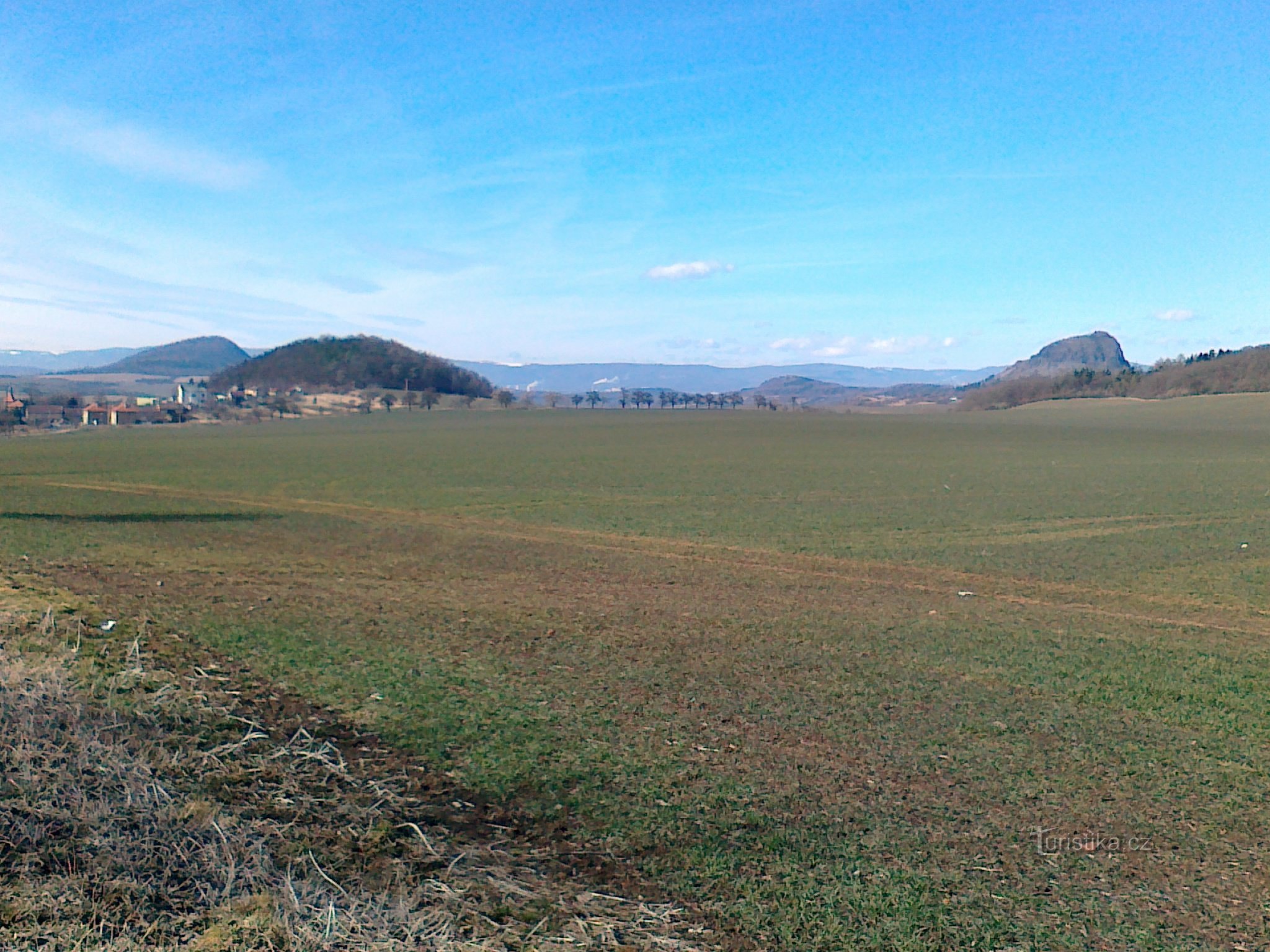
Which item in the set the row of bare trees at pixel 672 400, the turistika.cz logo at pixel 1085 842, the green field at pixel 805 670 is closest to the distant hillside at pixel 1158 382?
the row of bare trees at pixel 672 400

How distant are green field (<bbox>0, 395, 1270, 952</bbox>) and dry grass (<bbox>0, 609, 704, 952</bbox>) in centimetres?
62

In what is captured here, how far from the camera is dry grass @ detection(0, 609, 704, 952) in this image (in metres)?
3.87

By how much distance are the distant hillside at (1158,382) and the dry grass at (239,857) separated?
123642 mm

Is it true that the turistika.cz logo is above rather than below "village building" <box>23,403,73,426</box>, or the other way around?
below

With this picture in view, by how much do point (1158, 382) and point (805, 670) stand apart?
455 ft

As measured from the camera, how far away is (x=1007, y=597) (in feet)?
40.6

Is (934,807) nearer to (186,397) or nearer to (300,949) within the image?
(300,949)

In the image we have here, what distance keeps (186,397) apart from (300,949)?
149 m

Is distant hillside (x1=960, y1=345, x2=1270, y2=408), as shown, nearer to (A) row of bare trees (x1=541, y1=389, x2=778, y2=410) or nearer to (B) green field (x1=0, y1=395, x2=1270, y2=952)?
(A) row of bare trees (x1=541, y1=389, x2=778, y2=410)

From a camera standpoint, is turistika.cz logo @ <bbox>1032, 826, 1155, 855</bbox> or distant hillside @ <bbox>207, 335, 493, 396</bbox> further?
distant hillside @ <bbox>207, 335, 493, 396</bbox>

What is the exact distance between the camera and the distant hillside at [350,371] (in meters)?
150

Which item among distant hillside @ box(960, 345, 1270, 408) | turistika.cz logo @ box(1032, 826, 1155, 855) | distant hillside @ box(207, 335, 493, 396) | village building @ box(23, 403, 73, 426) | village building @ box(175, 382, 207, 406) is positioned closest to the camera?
turistika.cz logo @ box(1032, 826, 1155, 855)

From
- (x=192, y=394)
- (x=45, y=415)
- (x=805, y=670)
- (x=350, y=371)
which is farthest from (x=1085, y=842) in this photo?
(x=350, y=371)

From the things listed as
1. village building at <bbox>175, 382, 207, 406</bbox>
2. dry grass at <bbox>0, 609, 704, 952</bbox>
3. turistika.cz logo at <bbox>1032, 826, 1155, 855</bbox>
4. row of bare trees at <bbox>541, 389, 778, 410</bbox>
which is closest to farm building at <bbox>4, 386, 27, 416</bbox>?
village building at <bbox>175, 382, 207, 406</bbox>
